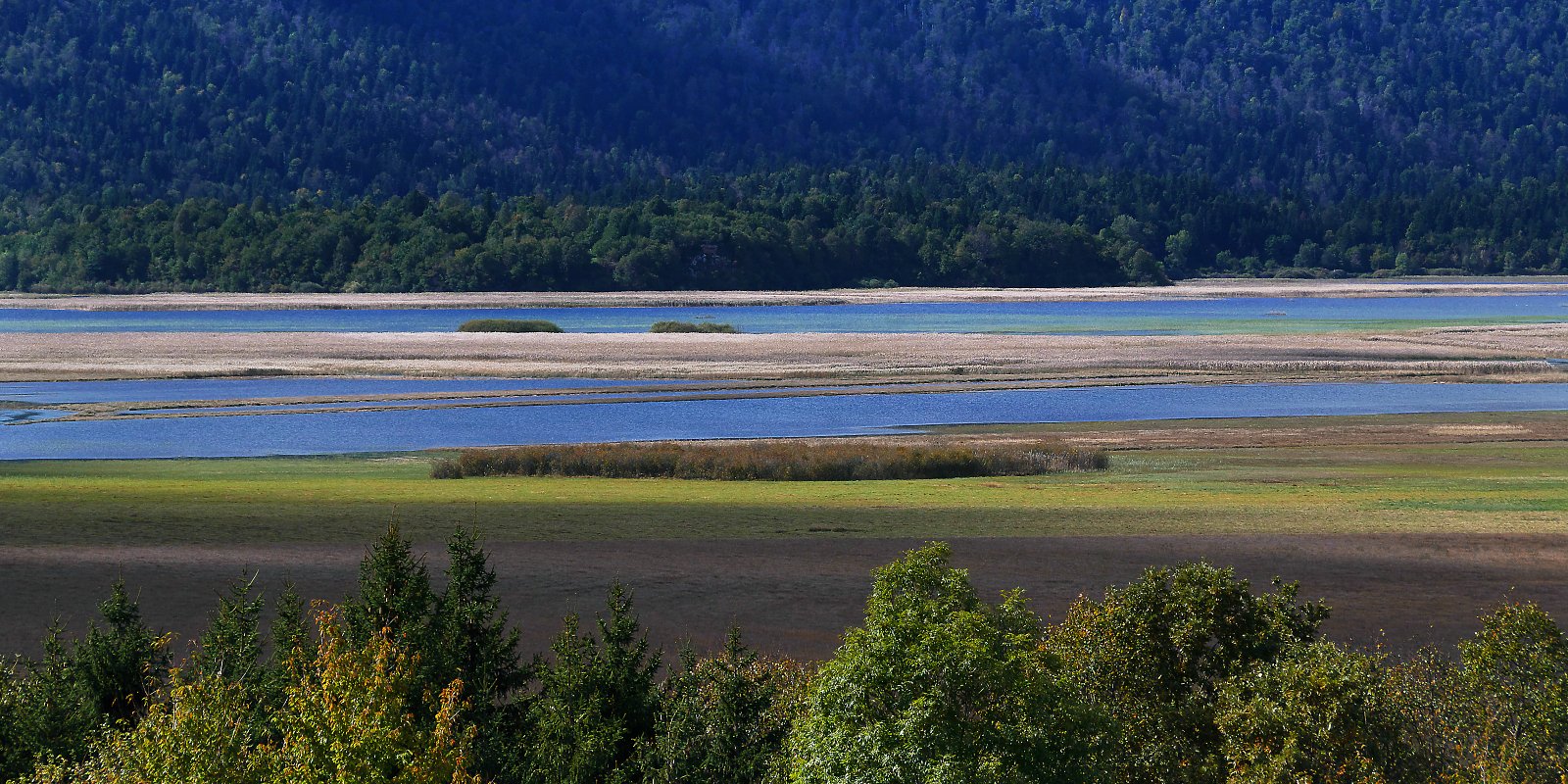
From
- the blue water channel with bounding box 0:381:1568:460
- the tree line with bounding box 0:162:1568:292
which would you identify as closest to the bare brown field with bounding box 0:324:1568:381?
the blue water channel with bounding box 0:381:1568:460

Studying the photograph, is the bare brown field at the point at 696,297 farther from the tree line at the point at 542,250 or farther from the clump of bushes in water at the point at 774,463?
the clump of bushes in water at the point at 774,463

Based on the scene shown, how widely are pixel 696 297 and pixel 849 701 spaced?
138 m

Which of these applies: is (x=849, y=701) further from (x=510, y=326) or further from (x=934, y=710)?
(x=510, y=326)

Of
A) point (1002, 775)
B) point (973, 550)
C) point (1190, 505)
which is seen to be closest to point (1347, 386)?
point (1190, 505)

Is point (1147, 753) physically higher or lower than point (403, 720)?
lower

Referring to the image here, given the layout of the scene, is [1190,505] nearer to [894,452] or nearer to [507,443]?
[894,452]

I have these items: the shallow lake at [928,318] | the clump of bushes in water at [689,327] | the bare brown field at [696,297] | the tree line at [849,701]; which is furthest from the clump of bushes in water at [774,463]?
the bare brown field at [696,297]

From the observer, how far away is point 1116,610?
1758 cm

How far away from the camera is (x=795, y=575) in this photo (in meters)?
28.0

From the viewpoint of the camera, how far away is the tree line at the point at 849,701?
13.6 m

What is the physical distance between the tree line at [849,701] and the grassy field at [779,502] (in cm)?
1132

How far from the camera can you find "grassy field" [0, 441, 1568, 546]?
32156 millimetres

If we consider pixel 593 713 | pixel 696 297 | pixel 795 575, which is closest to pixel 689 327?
pixel 696 297

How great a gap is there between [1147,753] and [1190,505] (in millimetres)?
19048
